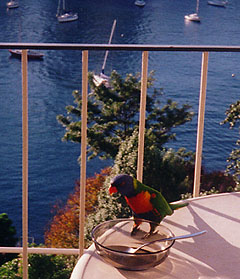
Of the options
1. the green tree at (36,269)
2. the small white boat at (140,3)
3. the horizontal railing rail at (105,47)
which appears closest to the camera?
the horizontal railing rail at (105,47)

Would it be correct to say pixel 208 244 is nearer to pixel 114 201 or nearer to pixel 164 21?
pixel 114 201

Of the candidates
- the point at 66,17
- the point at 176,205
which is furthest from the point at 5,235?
the point at 66,17

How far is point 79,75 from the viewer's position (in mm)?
22516

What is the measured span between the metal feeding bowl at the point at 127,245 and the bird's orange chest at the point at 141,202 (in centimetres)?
4

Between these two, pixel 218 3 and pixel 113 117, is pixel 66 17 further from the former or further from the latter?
pixel 113 117

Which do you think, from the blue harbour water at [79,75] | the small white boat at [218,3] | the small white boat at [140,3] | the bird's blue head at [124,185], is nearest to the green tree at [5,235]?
the bird's blue head at [124,185]

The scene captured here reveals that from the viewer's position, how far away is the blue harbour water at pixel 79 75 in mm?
17281

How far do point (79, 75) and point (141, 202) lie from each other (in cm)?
2205

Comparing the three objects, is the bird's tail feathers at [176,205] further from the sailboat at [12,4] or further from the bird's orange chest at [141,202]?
the sailboat at [12,4]

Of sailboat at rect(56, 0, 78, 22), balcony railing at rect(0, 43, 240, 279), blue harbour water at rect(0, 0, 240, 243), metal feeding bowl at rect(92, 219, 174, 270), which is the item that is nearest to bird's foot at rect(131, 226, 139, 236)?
metal feeding bowl at rect(92, 219, 174, 270)

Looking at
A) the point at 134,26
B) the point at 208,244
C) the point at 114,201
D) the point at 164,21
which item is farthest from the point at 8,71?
the point at 208,244

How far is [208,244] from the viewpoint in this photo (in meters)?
0.79

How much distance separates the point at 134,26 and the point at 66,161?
429 inches

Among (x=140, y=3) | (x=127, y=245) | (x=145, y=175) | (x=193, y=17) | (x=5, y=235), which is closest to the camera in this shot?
(x=127, y=245)
